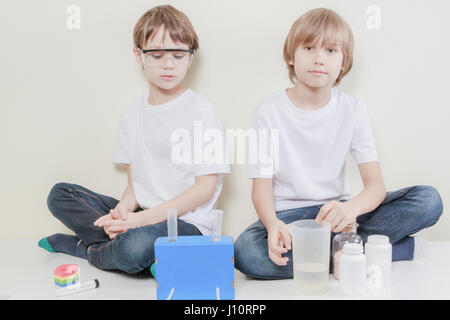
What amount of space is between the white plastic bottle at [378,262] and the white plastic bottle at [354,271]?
0.14 ft

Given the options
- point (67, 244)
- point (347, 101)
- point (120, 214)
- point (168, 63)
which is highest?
point (168, 63)

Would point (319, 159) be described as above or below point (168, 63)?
below

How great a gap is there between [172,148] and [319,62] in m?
0.42

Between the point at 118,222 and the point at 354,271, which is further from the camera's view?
the point at 118,222

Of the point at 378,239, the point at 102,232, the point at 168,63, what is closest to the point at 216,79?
the point at 168,63

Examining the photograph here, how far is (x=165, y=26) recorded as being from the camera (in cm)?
133

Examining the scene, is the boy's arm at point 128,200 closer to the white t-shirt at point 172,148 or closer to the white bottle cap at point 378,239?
the white t-shirt at point 172,148

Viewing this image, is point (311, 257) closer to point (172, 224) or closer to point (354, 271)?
point (354, 271)

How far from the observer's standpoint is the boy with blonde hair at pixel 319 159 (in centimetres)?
126

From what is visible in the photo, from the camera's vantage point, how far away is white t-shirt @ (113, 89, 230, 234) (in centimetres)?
137

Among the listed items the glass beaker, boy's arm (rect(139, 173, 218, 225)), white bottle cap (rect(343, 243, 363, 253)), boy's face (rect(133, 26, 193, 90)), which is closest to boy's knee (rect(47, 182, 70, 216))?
boy's arm (rect(139, 173, 218, 225))

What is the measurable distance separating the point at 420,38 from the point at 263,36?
1.40 ft
